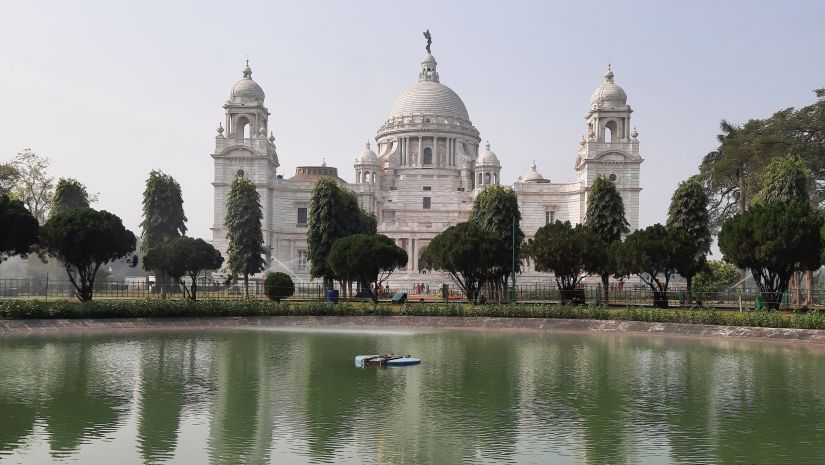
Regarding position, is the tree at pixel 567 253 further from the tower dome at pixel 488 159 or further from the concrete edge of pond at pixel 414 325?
the tower dome at pixel 488 159

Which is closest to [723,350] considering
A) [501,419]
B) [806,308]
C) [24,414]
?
[806,308]

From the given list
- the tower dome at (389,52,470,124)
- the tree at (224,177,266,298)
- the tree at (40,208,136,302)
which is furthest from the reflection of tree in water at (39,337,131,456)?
the tower dome at (389,52,470,124)

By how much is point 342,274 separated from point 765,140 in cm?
3290

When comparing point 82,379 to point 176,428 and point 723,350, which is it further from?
point 723,350

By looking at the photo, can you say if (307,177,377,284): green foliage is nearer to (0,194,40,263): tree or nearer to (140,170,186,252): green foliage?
(140,170,186,252): green foliage

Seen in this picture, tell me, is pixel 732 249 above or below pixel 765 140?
below

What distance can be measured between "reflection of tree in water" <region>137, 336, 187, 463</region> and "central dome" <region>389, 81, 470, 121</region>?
95.5 meters

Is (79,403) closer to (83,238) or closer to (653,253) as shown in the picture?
(83,238)

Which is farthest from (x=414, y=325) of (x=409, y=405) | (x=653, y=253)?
(x=409, y=405)

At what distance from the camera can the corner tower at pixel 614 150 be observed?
94.4 metres

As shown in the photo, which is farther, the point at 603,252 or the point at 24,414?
the point at 603,252

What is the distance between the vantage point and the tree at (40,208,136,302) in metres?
46.6

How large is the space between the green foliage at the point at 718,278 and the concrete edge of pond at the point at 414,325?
23900mm

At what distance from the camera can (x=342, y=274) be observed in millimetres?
52062
